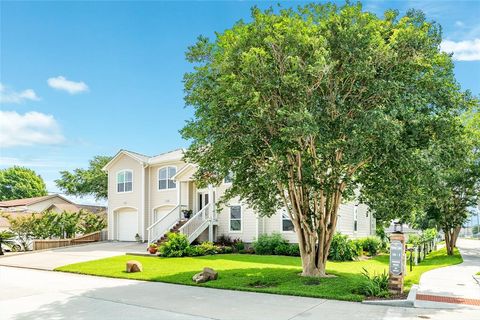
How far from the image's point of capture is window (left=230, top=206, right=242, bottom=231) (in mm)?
25547

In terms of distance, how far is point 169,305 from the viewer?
10266 mm

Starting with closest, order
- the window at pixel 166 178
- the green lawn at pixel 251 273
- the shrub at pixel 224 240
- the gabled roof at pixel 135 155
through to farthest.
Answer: the green lawn at pixel 251 273
the shrub at pixel 224 240
the window at pixel 166 178
the gabled roof at pixel 135 155

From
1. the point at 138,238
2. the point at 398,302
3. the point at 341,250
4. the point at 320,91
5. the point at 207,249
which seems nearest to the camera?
the point at 398,302

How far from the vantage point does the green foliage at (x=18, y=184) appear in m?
65.6

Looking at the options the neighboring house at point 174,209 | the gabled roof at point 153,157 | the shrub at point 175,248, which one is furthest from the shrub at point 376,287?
the gabled roof at point 153,157

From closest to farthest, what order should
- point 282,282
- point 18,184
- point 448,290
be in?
point 448,290, point 282,282, point 18,184

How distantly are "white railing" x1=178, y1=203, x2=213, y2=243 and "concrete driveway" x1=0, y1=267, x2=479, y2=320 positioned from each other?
36.7 ft

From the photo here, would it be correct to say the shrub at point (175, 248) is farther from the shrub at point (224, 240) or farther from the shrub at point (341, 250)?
the shrub at point (341, 250)

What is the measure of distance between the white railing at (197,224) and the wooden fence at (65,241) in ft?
32.0

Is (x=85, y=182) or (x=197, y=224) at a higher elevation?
(x=85, y=182)

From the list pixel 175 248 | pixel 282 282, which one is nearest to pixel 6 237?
pixel 175 248

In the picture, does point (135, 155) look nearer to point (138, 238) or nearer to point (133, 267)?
point (138, 238)

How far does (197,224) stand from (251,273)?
10.8 m

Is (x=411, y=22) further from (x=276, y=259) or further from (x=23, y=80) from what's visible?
(x=23, y=80)
